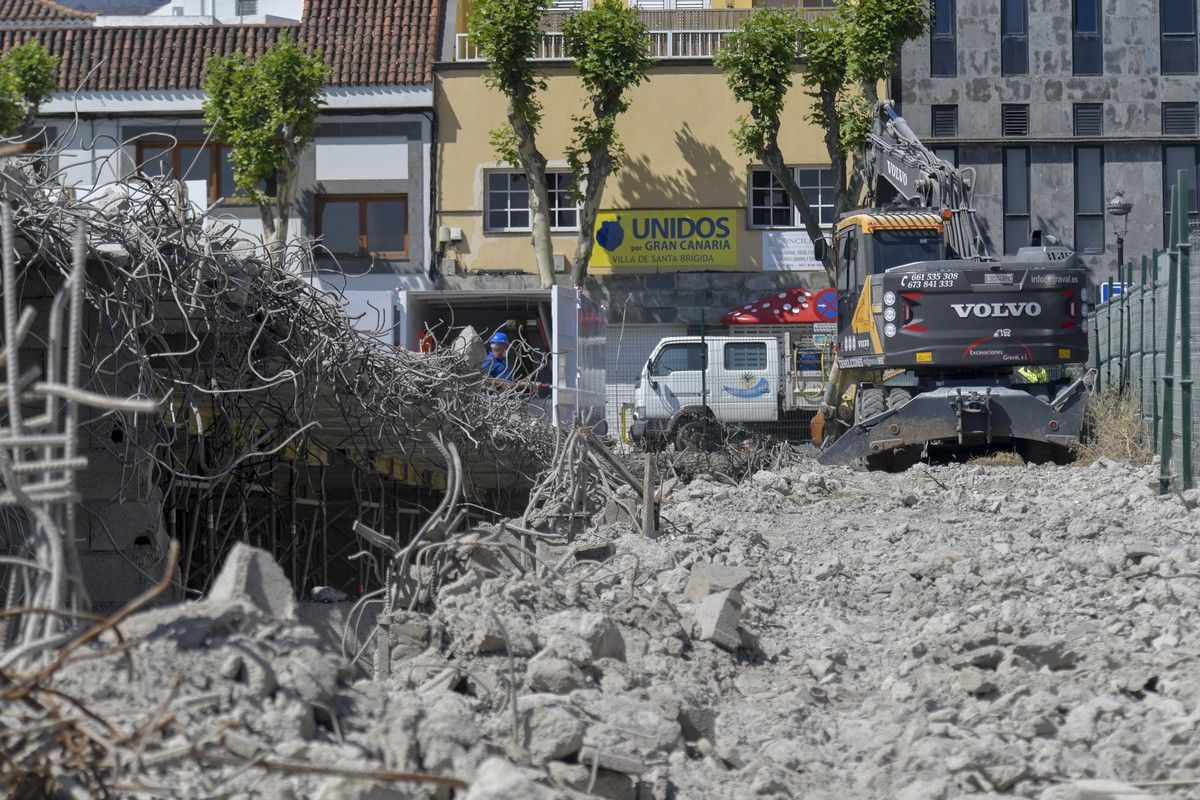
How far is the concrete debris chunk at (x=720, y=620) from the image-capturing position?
7.27m

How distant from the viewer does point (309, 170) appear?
30.5 meters

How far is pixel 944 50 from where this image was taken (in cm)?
3259

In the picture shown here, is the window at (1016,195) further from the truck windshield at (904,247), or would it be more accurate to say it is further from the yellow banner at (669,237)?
the truck windshield at (904,247)

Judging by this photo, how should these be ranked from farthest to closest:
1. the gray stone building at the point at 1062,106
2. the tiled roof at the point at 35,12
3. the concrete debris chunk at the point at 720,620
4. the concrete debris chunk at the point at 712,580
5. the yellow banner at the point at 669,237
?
the tiled roof at the point at 35,12 < the gray stone building at the point at 1062,106 < the yellow banner at the point at 669,237 < the concrete debris chunk at the point at 712,580 < the concrete debris chunk at the point at 720,620

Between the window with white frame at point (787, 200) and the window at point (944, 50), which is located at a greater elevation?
the window at point (944, 50)

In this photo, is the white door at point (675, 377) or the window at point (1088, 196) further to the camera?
the window at point (1088, 196)

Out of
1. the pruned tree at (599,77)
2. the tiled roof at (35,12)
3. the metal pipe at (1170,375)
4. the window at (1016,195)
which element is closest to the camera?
the metal pipe at (1170,375)

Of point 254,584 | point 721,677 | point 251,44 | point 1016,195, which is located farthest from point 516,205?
point 254,584

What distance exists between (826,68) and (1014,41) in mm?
5908

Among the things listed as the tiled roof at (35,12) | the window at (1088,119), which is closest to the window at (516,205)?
the window at (1088,119)

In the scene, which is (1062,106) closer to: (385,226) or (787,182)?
(787,182)

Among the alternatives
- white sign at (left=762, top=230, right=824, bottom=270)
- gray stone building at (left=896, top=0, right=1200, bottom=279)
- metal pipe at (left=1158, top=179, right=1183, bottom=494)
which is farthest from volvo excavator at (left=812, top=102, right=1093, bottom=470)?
gray stone building at (left=896, top=0, right=1200, bottom=279)

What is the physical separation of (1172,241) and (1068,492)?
7.72 feet

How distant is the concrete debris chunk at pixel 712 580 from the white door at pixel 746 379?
48.0ft
